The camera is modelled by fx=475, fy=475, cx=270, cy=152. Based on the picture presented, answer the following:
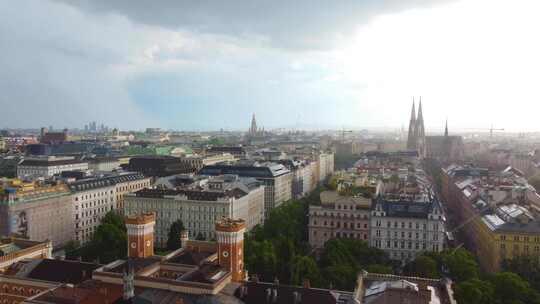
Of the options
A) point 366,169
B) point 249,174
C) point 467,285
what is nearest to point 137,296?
point 467,285

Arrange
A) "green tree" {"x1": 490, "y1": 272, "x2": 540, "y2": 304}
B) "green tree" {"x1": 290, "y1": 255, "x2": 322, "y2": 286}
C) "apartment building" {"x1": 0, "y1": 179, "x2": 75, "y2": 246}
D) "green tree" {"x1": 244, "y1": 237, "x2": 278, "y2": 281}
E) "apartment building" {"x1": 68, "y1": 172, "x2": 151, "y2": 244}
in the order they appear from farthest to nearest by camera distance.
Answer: "apartment building" {"x1": 68, "y1": 172, "x2": 151, "y2": 244} < "apartment building" {"x1": 0, "y1": 179, "x2": 75, "y2": 246} < "green tree" {"x1": 244, "y1": 237, "x2": 278, "y2": 281} < "green tree" {"x1": 290, "y1": 255, "x2": 322, "y2": 286} < "green tree" {"x1": 490, "y1": 272, "x2": 540, "y2": 304}

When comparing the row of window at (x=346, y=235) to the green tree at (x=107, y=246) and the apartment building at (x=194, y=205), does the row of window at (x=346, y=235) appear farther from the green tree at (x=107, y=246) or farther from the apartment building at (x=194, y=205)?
the green tree at (x=107, y=246)

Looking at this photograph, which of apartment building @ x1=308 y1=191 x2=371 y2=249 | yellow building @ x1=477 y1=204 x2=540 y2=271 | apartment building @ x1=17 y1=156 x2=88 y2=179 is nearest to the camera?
yellow building @ x1=477 y1=204 x2=540 y2=271

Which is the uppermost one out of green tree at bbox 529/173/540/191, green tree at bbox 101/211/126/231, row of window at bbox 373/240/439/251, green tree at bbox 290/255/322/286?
green tree at bbox 529/173/540/191

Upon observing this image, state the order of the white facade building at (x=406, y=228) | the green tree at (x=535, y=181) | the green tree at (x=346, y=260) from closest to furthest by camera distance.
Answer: the green tree at (x=346, y=260) → the white facade building at (x=406, y=228) → the green tree at (x=535, y=181)

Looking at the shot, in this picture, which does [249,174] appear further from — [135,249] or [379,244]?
[135,249]

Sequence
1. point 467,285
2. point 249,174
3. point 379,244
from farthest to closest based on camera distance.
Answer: point 249,174, point 379,244, point 467,285

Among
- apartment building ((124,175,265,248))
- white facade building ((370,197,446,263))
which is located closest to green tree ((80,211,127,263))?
apartment building ((124,175,265,248))

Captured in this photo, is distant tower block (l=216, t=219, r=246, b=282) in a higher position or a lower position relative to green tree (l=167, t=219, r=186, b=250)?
higher

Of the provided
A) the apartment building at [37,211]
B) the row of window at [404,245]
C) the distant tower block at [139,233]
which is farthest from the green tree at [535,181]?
the apartment building at [37,211]

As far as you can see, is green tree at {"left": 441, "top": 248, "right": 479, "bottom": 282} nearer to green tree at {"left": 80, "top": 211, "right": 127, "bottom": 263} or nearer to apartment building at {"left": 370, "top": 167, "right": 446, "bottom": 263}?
apartment building at {"left": 370, "top": 167, "right": 446, "bottom": 263}

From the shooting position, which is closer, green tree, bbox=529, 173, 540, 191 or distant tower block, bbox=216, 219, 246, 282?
distant tower block, bbox=216, 219, 246, 282
